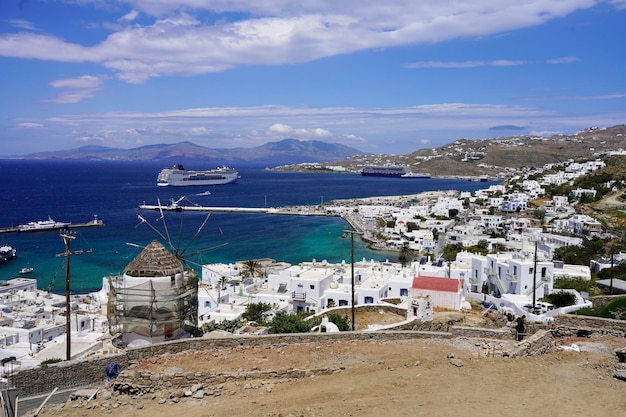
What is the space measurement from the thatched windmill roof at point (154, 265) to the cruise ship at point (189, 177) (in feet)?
436

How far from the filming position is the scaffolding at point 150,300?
1155 centimetres

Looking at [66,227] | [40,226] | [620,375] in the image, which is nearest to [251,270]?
[620,375]

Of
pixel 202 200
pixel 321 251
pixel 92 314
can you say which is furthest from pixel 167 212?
Answer: pixel 92 314

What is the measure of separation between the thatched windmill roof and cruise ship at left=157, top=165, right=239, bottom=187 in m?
133

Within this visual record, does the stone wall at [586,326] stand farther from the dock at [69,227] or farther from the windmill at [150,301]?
the dock at [69,227]

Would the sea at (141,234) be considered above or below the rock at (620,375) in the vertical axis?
below

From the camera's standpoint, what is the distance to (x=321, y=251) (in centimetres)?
5506

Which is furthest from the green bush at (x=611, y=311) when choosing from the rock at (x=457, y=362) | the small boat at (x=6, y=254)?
the small boat at (x=6, y=254)

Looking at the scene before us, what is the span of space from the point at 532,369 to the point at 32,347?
18627 mm

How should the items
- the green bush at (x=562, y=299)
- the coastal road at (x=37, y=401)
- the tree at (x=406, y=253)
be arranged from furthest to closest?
1. the tree at (x=406, y=253)
2. the green bush at (x=562, y=299)
3. the coastal road at (x=37, y=401)

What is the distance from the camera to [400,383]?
852cm

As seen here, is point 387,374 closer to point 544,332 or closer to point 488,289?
point 544,332

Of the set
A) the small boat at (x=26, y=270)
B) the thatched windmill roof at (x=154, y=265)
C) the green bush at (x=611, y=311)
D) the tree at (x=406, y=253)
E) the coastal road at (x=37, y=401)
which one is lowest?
the tree at (x=406, y=253)

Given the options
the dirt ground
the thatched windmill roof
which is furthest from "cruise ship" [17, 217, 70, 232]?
the dirt ground
